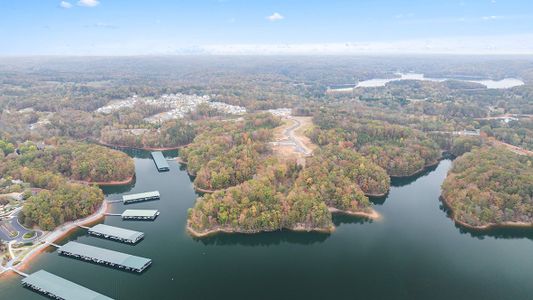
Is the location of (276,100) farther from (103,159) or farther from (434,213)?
(434,213)

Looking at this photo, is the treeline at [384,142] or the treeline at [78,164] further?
the treeline at [384,142]

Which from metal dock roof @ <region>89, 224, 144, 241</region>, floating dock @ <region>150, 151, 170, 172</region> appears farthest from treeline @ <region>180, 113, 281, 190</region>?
metal dock roof @ <region>89, 224, 144, 241</region>

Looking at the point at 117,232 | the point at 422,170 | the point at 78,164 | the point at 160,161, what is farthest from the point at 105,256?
the point at 422,170

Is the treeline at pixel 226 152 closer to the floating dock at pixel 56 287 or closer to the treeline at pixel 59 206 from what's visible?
the treeline at pixel 59 206

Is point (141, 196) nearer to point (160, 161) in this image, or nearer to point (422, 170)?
point (160, 161)

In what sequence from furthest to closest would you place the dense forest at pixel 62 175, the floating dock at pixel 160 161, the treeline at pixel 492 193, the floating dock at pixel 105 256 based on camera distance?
the floating dock at pixel 160 161 < the treeline at pixel 492 193 < the dense forest at pixel 62 175 < the floating dock at pixel 105 256

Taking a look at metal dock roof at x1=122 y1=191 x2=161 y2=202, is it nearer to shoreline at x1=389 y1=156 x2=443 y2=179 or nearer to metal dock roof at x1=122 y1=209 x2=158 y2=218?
metal dock roof at x1=122 y1=209 x2=158 y2=218

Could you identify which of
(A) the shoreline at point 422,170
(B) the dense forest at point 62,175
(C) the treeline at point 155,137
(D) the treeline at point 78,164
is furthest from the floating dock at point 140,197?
(A) the shoreline at point 422,170

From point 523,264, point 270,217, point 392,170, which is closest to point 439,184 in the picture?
point 392,170
